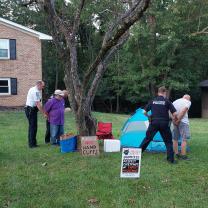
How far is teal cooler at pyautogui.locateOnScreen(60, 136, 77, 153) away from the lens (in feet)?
34.6

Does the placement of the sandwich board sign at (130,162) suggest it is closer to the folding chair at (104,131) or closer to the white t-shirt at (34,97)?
the folding chair at (104,131)

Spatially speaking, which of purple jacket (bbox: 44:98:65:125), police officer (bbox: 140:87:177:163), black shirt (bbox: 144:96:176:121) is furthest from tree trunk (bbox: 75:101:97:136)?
black shirt (bbox: 144:96:176:121)

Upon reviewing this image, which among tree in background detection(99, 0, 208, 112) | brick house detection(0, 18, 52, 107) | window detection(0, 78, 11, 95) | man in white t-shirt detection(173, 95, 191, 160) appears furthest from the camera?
tree in background detection(99, 0, 208, 112)

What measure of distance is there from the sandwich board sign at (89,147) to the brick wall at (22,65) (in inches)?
748

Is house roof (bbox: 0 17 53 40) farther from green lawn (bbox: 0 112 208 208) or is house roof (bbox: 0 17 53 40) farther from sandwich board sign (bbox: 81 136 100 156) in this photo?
sandwich board sign (bbox: 81 136 100 156)

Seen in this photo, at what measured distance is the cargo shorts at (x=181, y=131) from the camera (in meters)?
10.1

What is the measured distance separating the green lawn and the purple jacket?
4.88 ft

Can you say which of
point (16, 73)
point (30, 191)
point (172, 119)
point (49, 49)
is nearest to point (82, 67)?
point (49, 49)

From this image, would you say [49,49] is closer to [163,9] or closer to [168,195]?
[163,9]

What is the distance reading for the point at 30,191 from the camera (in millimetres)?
7047

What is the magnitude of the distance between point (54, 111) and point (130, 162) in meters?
4.67

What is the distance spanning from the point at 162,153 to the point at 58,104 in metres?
3.19

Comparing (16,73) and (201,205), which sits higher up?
(16,73)

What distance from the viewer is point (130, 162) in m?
7.49
